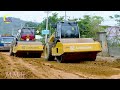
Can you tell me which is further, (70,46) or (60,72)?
(70,46)

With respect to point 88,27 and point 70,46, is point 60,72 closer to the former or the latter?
point 70,46

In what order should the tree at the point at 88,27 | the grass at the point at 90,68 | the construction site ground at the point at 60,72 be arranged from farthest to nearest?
the tree at the point at 88,27 → the grass at the point at 90,68 → the construction site ground at the point at 60,72

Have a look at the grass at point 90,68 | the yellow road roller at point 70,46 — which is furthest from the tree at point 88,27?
the grass at point 90,68

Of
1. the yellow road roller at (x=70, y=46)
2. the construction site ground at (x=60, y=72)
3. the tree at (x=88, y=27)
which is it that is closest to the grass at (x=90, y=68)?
the construction site ground at (x=60, y=72)

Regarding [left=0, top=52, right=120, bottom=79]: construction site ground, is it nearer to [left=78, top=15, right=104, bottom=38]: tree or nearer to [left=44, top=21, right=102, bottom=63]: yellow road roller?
[left=44, top=21, right=102, bottom=63]: yellow road roller

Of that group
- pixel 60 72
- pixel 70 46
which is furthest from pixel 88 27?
pixel 60 72

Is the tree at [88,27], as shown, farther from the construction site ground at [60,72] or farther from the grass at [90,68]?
the construction site ground at [60,72]

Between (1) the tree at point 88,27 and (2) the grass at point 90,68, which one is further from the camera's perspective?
(1) the tree at point 88,27

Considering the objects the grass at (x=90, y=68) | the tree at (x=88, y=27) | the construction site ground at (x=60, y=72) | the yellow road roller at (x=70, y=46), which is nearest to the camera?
the construction site ground at (x=60, y=72)

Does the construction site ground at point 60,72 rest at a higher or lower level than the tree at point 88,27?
lower

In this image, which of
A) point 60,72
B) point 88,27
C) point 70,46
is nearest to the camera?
point 60,72

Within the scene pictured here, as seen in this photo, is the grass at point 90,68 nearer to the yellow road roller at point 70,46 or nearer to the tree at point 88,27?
the yellow road roller at point 70,46
